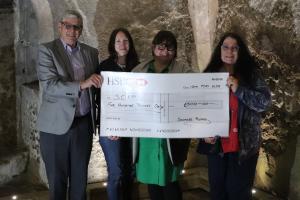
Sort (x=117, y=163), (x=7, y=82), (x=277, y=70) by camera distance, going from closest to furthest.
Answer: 1. (x=117, y=163)
2. (x=277, y=70)
3. (x=7, y=82)

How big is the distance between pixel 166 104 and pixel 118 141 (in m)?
0.49

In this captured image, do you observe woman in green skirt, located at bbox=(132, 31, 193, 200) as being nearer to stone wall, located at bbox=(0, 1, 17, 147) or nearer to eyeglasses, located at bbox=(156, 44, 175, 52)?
eyeglasses, located at bbox=(156, 44, 175, 52)

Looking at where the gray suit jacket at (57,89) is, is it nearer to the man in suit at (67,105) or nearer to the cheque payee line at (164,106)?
the man in suit at (67,105)

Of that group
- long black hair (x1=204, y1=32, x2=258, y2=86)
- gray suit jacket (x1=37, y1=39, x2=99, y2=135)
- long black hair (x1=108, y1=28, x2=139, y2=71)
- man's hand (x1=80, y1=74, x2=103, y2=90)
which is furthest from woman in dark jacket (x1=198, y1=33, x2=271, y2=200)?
gray suit jacket (x1=37, y1=39, x2=99, y2=135)

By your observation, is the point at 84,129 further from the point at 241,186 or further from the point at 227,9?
the point at 227,9

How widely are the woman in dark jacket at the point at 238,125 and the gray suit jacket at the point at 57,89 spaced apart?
856 mm

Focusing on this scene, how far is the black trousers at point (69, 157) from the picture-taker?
2844 millimetres

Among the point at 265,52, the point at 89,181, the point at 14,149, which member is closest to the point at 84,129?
the point at 89,181

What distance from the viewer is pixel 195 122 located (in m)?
2.75

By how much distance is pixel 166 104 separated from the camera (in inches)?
108

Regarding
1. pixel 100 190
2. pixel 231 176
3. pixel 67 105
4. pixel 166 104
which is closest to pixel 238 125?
pixel 231 176

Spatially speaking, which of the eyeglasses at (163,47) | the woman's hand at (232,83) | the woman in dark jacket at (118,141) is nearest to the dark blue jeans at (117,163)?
the woman in dark jacket at (118,141)

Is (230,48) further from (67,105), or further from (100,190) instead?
(100,190)


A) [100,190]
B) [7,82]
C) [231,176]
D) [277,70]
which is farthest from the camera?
[7,82]
